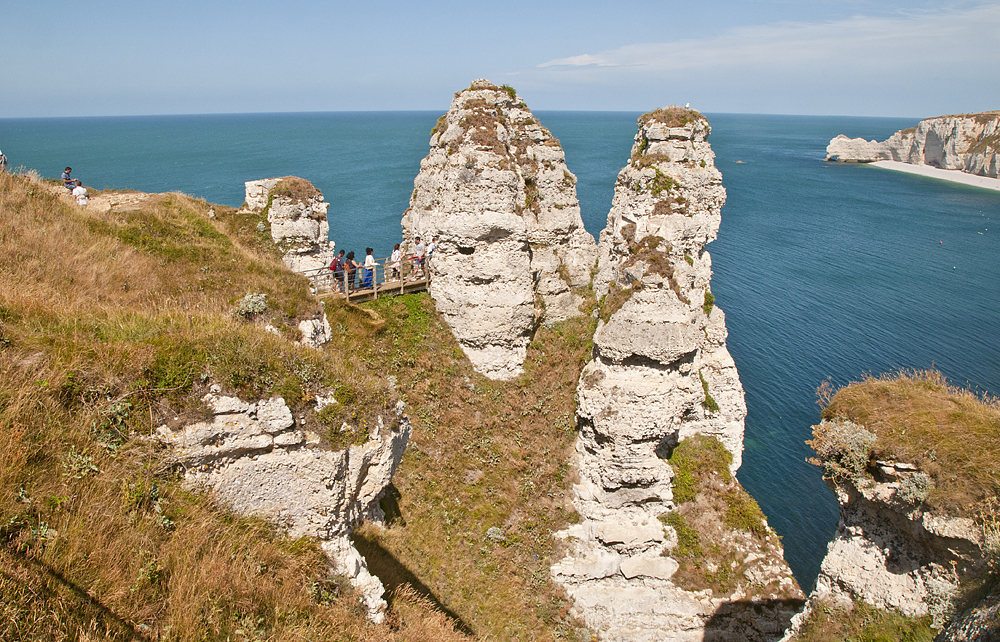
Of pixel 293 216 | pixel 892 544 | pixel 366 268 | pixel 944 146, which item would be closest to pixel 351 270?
pixel 366 268

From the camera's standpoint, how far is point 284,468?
30.9ft

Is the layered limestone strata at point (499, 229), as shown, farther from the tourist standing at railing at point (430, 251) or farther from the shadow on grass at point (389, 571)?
the shadow on grass at point (389, 571)

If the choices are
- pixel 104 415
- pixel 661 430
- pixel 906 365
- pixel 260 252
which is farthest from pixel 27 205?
pixel 906 365

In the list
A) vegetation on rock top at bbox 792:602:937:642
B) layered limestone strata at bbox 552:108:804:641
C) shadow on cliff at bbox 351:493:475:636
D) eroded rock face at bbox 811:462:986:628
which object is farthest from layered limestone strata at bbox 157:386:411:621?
eroded rock face at bbox 811:462:986:628

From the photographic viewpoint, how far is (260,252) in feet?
72.6

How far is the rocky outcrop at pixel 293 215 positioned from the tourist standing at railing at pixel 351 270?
2.27 meters

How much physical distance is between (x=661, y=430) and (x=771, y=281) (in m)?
48.4

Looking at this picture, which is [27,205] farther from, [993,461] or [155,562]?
[993,461]

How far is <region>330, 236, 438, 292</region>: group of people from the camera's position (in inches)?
886

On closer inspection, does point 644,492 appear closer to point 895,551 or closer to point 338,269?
point 895,551

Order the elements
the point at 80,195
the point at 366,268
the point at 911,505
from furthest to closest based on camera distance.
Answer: the point at 366,268 → the point at 80,195 → the point at 911,505

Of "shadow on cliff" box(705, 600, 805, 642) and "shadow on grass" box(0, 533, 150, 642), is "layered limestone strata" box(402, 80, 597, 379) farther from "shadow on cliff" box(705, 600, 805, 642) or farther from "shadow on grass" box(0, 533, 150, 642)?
"shadow on grass" box(0, 533, 150, 642)

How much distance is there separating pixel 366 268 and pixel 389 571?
13070 millimetres

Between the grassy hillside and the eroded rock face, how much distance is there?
929cm
